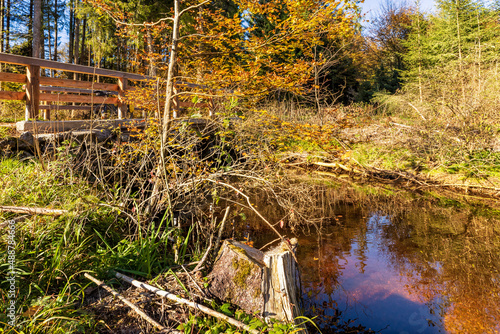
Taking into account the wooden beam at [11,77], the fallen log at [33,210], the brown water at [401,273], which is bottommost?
the brown water at [401,273]

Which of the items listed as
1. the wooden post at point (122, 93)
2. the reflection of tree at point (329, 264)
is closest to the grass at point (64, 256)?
the reflection of tree at point (329, 264)

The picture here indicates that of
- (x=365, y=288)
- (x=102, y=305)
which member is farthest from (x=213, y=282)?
(x=365, y=288)

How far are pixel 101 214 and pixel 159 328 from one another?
1926 millimetres

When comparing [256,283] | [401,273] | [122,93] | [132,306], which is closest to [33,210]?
[132,306]

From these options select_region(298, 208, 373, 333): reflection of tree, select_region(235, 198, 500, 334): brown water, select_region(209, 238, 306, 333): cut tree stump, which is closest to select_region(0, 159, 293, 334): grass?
select_region(209, 238, 306, 333): cut tree stump

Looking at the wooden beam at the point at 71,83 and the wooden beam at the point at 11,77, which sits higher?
the wooden beam at the point at 71,83

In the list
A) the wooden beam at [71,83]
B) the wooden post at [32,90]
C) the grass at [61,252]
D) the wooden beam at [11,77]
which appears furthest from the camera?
the wooden beam at [71,83]

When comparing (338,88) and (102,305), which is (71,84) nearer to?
(102,305)

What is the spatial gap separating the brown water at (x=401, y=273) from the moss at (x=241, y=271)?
1279 millimetres

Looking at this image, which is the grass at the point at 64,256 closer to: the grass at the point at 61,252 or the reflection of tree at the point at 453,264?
the grass at the point at 61,252

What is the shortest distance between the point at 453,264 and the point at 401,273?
898 millimetres

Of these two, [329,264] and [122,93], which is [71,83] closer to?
[122,93]

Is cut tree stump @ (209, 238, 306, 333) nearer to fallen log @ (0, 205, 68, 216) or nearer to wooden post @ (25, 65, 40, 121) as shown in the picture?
fallen log @ (0, 205, 68, 216)

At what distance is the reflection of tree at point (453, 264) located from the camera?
11.4 ft
